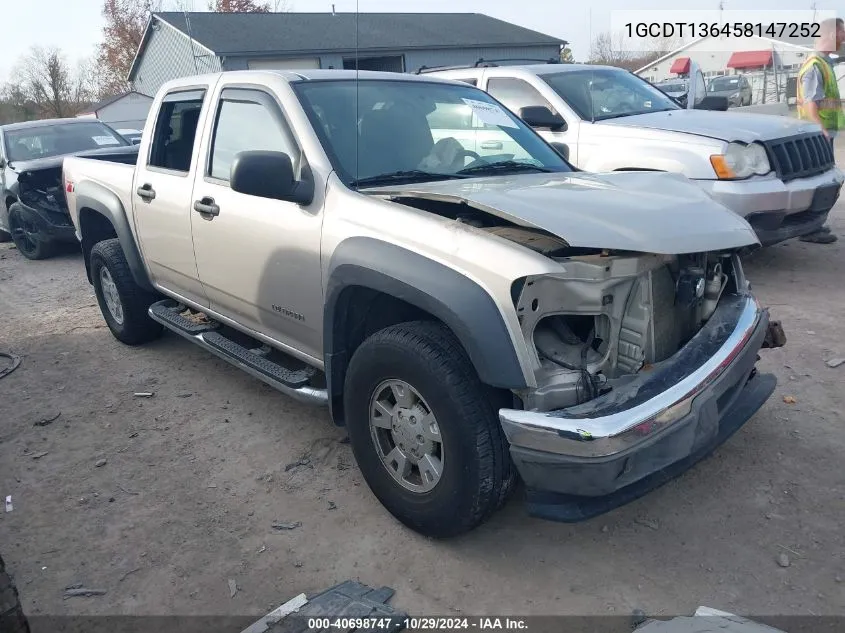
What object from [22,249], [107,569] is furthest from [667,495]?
[22,249]

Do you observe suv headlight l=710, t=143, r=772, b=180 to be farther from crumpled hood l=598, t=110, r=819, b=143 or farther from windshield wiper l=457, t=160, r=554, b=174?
windshield wiper l=457, t=160, r=554, b=174

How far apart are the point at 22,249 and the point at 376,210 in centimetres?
863

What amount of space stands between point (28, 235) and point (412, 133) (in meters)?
7.79

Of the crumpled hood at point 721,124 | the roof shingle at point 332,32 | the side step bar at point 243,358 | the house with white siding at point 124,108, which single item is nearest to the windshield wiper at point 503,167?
the side step bar at point 243,358

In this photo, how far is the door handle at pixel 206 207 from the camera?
4.02 m

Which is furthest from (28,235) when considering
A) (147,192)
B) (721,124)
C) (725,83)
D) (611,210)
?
(725,83)

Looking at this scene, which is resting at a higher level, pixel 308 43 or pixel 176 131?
pixel 308 43

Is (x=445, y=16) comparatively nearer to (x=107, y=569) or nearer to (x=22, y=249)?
(x=22, y=249)

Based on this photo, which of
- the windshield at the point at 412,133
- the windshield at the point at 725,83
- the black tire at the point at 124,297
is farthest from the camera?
the windshield at the point at 725,83

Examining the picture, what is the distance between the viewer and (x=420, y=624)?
2.66 meters

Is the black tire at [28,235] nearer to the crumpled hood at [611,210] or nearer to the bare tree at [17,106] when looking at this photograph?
the crumpled hood at [611,210]

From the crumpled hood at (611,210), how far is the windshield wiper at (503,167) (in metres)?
0.30

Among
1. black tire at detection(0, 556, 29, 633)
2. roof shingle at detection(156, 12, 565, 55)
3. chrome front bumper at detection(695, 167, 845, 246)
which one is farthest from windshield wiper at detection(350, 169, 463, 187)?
roof shingle at detection(156, 12, 565, 55)

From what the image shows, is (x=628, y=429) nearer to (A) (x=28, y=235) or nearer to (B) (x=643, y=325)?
(B) (x=643, y=325)
